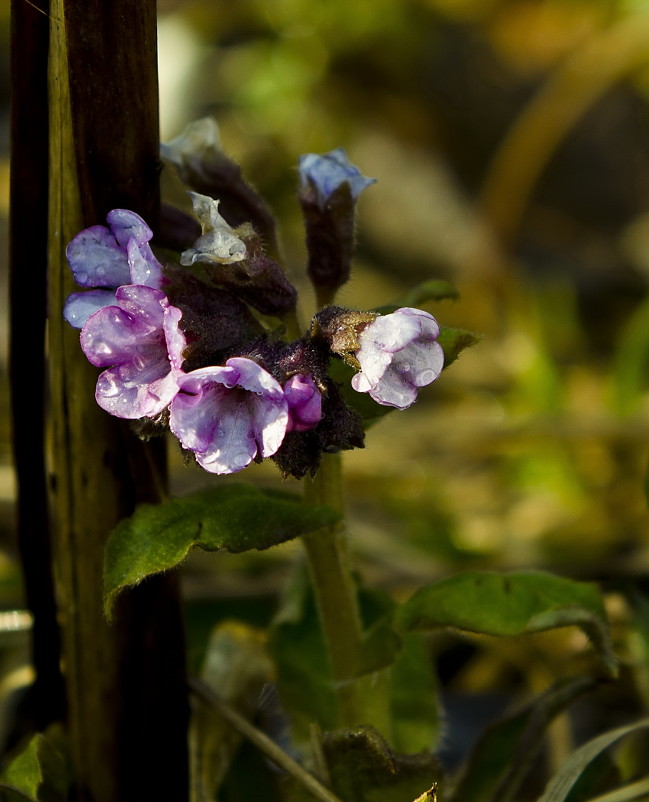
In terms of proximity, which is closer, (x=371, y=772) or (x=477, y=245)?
(x=371, y=772)

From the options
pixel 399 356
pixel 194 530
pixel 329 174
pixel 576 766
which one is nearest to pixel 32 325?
pixel 194 530

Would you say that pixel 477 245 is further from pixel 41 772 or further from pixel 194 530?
pixel 41 772

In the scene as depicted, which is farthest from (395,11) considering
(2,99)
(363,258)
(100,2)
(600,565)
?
(100,2)

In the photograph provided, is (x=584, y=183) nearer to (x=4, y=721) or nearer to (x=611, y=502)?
(x=611, y=502)

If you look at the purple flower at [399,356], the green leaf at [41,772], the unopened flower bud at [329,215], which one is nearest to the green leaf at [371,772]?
the green leaf at [41,772]

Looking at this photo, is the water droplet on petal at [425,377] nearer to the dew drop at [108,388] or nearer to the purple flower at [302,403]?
the purple flower at [302,403]

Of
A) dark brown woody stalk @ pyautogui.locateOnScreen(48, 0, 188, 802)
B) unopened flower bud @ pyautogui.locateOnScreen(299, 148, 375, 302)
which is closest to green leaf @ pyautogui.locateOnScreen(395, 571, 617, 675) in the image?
dark brown woody stalk @ pyautogui.locateOnScreen(48, 0, 188, 802)
